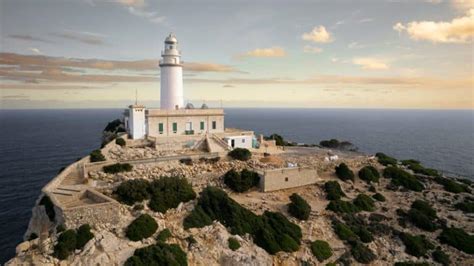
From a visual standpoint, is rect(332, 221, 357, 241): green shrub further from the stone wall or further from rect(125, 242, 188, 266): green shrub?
rect(125, 242, 188, 266): green shrub

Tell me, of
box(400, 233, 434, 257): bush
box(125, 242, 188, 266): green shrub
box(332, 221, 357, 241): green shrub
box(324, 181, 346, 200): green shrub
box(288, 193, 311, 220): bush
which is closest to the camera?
box(125, 242, 188, 266): green shrub

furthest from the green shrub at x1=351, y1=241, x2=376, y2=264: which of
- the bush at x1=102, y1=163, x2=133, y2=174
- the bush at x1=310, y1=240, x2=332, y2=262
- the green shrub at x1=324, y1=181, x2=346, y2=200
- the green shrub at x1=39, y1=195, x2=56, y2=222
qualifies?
the green shrub at x1=39, y1=195, x2=56, y2=222

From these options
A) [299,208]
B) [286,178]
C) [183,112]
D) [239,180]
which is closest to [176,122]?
[183,112]

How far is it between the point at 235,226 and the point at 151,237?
208 inches

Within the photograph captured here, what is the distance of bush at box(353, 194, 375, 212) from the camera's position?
2434 cm

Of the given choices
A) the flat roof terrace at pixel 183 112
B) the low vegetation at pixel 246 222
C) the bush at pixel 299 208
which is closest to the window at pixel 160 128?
the flat roof terrace at pixel 183 112

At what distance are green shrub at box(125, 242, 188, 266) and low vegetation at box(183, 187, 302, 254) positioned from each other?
2307 millimetres

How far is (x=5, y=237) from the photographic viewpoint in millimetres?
26297

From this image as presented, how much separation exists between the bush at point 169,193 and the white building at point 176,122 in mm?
7499

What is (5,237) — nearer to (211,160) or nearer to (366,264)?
(211,160)

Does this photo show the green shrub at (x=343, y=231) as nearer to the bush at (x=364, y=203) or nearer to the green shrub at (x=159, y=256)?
the bush at (x=364, y=203)

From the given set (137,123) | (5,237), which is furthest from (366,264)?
(5,237)

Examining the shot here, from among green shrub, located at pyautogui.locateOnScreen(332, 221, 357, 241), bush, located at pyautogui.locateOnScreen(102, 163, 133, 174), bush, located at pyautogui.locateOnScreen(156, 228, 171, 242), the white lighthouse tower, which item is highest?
the white lighthouse tower

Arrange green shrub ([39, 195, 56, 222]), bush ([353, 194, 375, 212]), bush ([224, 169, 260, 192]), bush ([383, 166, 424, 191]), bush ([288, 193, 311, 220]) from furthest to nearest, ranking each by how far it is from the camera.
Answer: bush ([383, 166, 424, 191]), bush ([353, 194, 375, 212]), bush ([224, 169, 260, 192]), bush ([288, 193, 311, 220]), green shrub ([39, 195, 56, 222])
